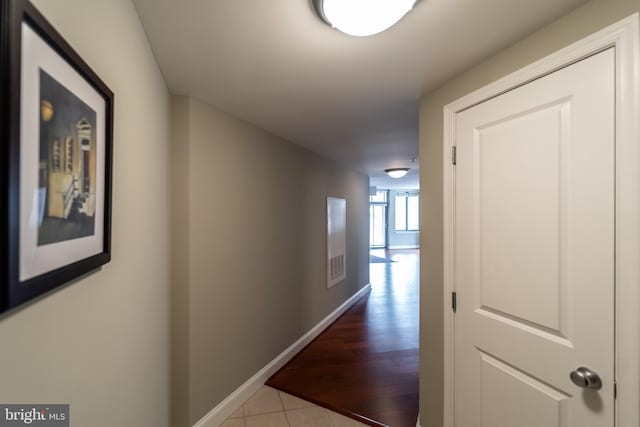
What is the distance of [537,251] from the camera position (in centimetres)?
120

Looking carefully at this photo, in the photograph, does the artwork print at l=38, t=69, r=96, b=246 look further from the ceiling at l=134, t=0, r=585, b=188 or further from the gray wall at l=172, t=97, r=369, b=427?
the gray wall at l=172, t=97, r=369, b=427

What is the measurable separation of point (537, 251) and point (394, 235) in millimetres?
10905

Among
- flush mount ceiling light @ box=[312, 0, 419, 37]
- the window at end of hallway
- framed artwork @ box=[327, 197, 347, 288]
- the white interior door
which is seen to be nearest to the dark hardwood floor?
framed artwork @ box=[327, 197, 347, 288]

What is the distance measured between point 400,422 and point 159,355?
175 cm

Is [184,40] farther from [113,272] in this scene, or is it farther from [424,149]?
[424,149]

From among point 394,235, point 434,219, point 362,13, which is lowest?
point 394,235

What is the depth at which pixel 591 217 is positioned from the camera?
40.5 inches

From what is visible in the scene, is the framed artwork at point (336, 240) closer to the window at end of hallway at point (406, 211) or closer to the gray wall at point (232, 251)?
the gray wall at point (232, 251)

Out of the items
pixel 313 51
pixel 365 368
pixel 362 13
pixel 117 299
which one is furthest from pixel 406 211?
pixel 117 299

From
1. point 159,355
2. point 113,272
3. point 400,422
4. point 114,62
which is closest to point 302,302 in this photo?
point 400,422

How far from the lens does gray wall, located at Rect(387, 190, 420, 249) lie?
1173 cm

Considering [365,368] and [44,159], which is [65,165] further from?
[365,368]

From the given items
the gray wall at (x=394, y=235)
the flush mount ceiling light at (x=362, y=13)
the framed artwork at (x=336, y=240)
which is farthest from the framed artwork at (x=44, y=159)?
the gray wall at (x=394, y=235)

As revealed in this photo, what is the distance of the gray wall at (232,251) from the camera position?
1.87 metres
